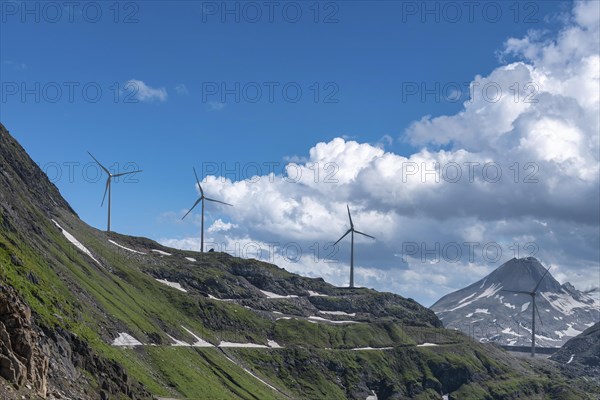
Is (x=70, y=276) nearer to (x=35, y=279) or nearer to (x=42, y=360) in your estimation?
(x=35, y=279)

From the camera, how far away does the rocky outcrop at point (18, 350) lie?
63188 mm

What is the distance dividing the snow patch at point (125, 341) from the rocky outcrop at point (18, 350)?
11061 cm

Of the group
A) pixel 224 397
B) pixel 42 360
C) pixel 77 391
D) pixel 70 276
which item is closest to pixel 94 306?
pixel 70 276

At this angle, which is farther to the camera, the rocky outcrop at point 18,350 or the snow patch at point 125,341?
the snow patch at point 125,341

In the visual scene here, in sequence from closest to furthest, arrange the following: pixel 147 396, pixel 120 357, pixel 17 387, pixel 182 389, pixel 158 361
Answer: pixel 17 387
pixel 147 396
pixel 120 357
pixel 182 389
pixel 158 361

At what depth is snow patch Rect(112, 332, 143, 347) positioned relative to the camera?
181875 mm

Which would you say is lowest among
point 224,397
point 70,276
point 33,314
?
point 224,397

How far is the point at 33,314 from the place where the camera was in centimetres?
10556

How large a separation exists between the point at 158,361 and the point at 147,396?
73617 millimetres

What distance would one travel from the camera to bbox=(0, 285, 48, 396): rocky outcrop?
63188 millimetres

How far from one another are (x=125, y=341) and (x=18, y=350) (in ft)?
406

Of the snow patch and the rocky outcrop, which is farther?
the snow patch

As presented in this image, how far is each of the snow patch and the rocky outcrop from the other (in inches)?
4355

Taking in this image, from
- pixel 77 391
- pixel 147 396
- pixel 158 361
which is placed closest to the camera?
pixel 77 391
